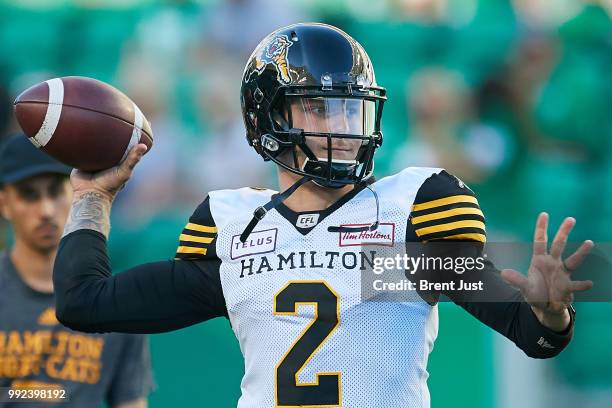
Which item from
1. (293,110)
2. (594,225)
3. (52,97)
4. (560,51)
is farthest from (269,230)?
(560,51)

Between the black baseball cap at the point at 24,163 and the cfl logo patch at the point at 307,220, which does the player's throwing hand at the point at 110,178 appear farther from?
the black baseball cap at the point at 24,163

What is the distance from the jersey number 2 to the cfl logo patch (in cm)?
17

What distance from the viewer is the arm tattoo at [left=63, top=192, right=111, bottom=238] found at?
2727mm

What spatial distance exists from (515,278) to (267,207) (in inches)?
28.6

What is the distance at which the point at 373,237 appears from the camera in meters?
2.48

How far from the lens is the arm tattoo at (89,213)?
2727 millimetres

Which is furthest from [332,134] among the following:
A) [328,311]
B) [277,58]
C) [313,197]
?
[328,311]

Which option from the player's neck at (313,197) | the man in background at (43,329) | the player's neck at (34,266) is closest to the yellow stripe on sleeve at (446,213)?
the player's neck at (313,197)

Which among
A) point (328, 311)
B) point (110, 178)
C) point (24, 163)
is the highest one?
point (24, 163)

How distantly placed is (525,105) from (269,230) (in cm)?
428

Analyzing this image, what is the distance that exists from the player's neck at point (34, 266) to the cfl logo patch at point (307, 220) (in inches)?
58.8

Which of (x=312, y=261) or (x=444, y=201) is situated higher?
(x=444, y=201)

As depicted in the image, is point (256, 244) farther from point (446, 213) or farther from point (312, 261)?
point (446, 213)

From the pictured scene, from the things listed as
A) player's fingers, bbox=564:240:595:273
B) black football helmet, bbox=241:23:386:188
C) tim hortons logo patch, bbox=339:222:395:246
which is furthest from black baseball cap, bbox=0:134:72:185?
player's fingers, bbox=564:240:595:273
